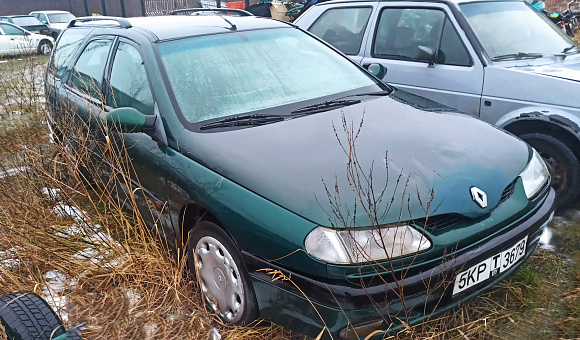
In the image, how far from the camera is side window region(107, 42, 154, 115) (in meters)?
2.69

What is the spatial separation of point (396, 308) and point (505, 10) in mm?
3159

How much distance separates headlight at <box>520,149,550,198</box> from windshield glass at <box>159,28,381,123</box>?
3.51ft

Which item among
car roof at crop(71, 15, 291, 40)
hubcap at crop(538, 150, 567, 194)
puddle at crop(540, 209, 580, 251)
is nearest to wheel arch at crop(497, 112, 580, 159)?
hubcap at crop(538, 150, 567, 194)

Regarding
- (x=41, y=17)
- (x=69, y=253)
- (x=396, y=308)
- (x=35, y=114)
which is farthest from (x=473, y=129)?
(x=41, y=17)

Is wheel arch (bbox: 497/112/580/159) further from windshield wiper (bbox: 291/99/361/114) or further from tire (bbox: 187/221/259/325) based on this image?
tire (bbox: 187/221/259/325)

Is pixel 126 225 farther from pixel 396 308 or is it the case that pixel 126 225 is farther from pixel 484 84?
pixel 484 84

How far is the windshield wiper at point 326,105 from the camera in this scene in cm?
262

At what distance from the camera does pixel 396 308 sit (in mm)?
1842

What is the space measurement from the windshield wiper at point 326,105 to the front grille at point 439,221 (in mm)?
985

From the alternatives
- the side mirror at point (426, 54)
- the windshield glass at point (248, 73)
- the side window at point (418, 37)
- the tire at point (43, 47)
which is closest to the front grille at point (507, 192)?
the windshield glass at point (248, 73)

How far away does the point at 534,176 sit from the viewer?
238 centimetres

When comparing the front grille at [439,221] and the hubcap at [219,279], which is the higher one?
the front grille at [439,221]

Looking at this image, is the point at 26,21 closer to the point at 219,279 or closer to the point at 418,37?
the point at 418,37

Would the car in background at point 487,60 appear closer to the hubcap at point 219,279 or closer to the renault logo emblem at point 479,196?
the renault logo emblem at point 479,196
